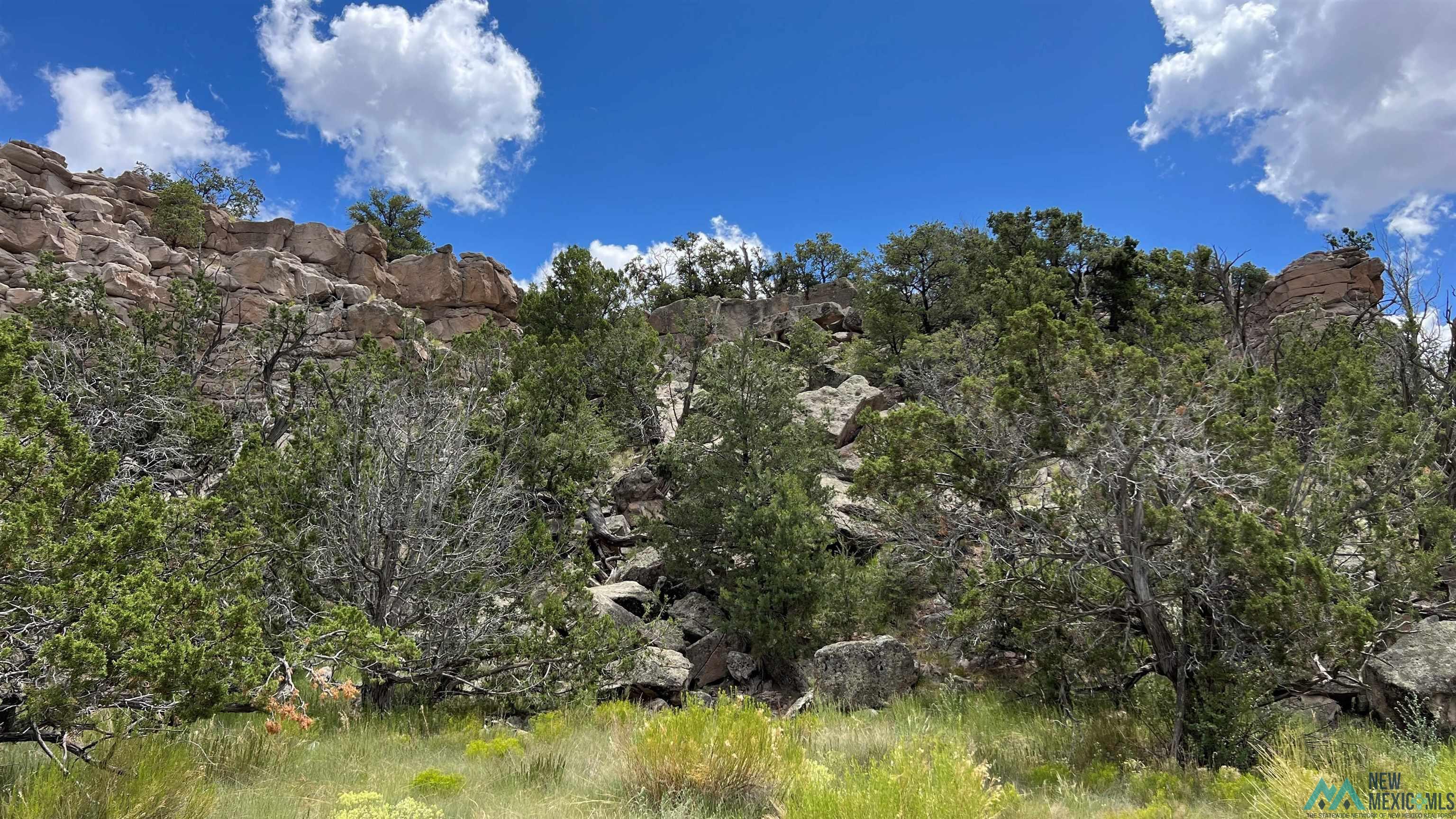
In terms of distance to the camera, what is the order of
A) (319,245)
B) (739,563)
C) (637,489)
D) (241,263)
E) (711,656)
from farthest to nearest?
1. (319,245)
2. (241,263)
3. (637,489)
4. (739,563)
5. (711,656)

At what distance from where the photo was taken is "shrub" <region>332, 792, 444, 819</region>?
3682 mm

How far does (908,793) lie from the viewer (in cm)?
390

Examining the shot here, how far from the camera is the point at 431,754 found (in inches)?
248

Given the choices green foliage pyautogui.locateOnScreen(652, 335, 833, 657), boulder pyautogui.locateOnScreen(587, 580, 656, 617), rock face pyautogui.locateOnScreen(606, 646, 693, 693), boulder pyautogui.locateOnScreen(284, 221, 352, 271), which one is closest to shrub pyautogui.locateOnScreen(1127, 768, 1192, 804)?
green foliage pyautogui.locateOnScreen(652, 335, 833, 657)

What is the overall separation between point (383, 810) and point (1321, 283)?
138 feet

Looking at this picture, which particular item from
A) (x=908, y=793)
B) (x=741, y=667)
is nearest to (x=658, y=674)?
(x=741, y=667)

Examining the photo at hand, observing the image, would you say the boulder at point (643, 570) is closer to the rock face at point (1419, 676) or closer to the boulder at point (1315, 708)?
the boulder at point (1315, 708)

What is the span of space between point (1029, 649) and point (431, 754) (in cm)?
664

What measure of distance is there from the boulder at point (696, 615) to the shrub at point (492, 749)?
20.6ft

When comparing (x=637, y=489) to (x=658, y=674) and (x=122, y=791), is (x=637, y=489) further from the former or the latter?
(x=122, y=791)

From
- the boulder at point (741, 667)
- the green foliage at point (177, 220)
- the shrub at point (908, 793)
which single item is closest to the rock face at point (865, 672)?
the boulder at point (741, 667)

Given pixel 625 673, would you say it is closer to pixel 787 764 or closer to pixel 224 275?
pixel 787 764

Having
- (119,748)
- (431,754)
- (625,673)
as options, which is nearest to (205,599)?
(119,748)

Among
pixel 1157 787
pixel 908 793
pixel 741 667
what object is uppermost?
pixel 908 793
